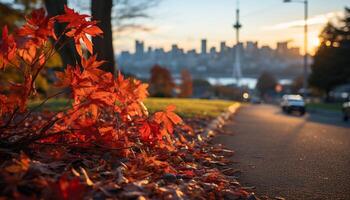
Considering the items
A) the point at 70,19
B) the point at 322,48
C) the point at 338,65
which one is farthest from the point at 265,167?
the point at 322,48

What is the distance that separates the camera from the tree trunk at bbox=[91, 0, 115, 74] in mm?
11383

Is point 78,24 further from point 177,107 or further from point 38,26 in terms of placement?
point 177,107

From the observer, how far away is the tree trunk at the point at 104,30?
11.4 m

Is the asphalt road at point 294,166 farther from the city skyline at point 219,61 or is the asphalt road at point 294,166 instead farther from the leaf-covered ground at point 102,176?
the city skyline at point 219,61

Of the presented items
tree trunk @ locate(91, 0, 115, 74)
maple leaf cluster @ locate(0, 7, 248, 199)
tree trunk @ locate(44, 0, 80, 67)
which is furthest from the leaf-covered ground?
tree trunk @ locate(91, 0, 115, 74)

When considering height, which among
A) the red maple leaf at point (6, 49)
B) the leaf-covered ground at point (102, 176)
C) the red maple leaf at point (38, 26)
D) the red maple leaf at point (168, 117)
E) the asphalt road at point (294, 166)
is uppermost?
the red maple leaf at point (38, 26)

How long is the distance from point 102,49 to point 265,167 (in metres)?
5.92

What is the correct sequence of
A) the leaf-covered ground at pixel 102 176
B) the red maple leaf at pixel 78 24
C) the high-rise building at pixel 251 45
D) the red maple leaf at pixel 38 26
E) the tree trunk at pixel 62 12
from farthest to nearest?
1. the high-rise building at pixel 251 45
2. the tree trunk at pixel 62 12
3. the red maple leaf at pixel 78 24
4. the red maple leaf at pixel 38 26
5. the leaf-covered ground at pixel 102 176

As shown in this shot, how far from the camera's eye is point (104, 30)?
11703mm

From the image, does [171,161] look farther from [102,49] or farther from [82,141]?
[102,49]

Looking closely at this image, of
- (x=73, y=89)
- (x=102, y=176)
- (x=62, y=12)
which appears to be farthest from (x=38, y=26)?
(x=62, y=12)

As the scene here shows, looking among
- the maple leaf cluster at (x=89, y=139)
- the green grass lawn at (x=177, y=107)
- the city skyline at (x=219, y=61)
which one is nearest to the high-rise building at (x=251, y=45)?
the city skyline at (x=219, y=61)

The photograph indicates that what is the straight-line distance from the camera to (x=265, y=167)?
698 centimetres

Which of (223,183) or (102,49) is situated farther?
(102,49)
